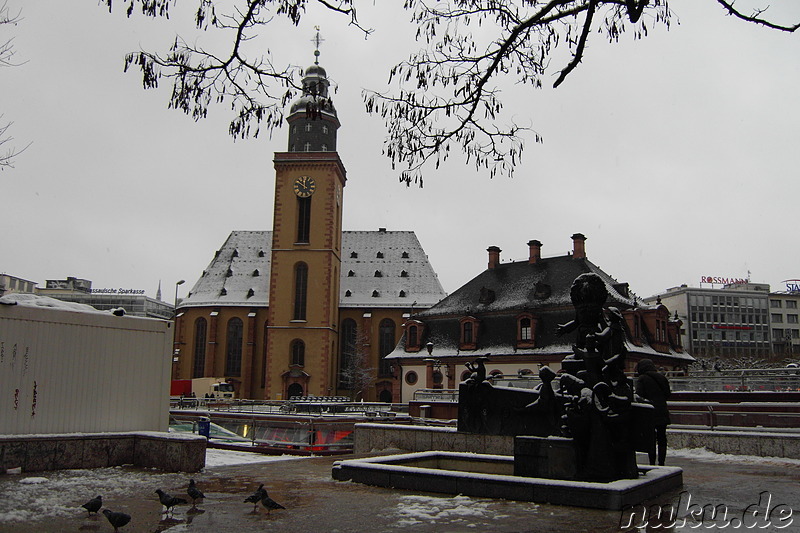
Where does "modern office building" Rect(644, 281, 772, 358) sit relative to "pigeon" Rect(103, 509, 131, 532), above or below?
above

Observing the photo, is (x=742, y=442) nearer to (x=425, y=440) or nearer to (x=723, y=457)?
(x=723, y=457)

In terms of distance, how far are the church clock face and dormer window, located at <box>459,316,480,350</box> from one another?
2099 centimetres

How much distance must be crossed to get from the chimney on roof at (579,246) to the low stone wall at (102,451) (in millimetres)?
39180

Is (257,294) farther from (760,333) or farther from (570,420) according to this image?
(760,333)

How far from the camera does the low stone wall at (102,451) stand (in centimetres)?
1049

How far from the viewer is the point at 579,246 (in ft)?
156

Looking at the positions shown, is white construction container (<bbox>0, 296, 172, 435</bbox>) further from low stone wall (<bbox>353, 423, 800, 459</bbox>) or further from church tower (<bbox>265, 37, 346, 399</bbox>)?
church tower (<bbox>265, 37, 346, 399</bbox>)

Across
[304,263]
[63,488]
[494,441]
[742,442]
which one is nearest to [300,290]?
[304,263]

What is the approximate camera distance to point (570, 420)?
30.0 ft

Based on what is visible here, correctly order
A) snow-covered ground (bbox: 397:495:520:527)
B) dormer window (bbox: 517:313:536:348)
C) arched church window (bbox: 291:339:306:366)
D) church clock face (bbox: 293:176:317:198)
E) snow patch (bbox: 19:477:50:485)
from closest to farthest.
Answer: snow-covered ground (bbox: 397:495:520:527) → snow patch (bbox: 19:477:50:485) → dormer window (bbox: 517:313:536:348) → arched church window (bbox: 291:339:306:366) → church clock face (bbox: 293:176:317:198)

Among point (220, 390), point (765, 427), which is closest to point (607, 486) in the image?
point (765, 427)

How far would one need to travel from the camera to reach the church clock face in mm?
60750

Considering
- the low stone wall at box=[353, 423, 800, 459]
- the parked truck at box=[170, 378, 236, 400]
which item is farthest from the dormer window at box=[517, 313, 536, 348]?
the low stone wall at box=[353, 423, 800, 459]

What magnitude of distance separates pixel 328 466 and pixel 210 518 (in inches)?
216
